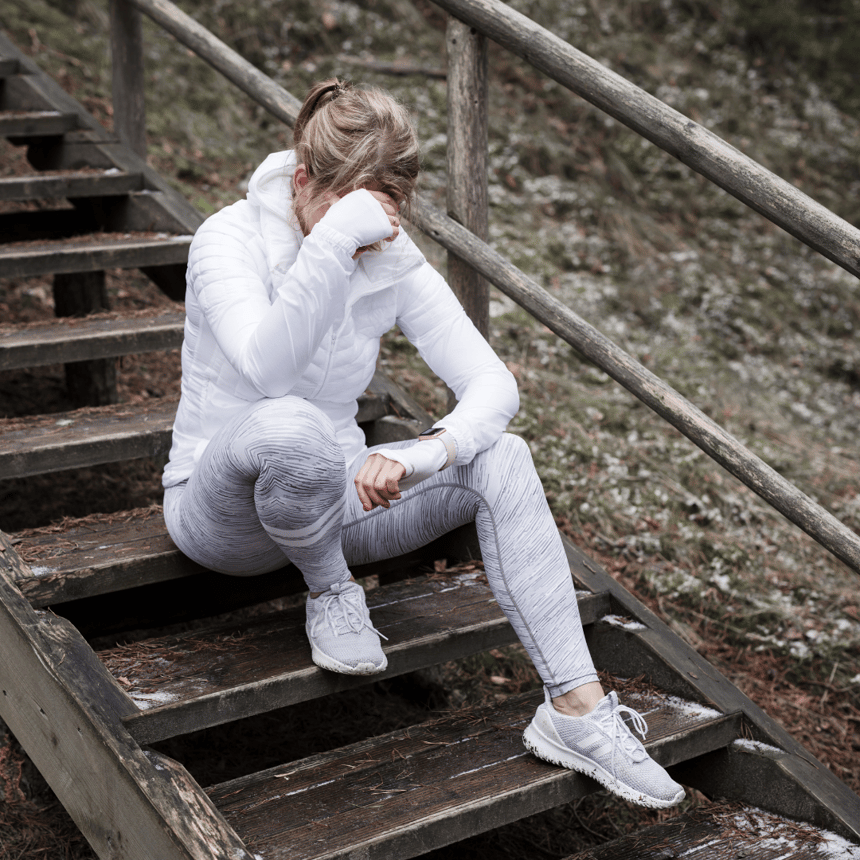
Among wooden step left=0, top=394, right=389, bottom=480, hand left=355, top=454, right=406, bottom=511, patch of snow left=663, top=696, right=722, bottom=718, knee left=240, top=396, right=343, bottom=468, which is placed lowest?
patch of snow left=663, top=696, right=722, bottom=718

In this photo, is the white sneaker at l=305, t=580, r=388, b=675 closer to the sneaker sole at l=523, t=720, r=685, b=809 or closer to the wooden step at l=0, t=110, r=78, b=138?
the sneaker sole at l=523, t=720, r=685, b=809

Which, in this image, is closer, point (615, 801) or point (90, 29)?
point (615, 801)

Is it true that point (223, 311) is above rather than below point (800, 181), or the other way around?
above

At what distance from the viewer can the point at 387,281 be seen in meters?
2.21

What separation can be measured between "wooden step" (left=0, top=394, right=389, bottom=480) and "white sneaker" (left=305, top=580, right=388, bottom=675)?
799 millimetres

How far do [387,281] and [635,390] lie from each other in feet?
2.43

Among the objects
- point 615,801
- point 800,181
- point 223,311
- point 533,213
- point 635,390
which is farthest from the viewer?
point 800,181

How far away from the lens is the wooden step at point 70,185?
134 inches

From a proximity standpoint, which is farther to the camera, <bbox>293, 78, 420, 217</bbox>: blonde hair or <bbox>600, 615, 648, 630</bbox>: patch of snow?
<bbox>600, 615, 648, 630</bbox>: patch of snow

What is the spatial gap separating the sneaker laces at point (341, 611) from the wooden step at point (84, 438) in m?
0.81

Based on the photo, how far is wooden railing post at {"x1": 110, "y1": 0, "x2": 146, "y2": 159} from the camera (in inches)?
149

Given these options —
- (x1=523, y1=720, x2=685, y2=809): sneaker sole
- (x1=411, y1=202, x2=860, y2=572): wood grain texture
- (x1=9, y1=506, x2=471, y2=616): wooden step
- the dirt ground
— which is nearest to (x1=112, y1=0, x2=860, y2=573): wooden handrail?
(x1=411, y1=202, x2=860, y2=572): wood grain texture

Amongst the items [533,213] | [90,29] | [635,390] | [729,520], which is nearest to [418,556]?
[635,390]

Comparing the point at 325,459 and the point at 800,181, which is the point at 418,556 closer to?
the point at 325,459
